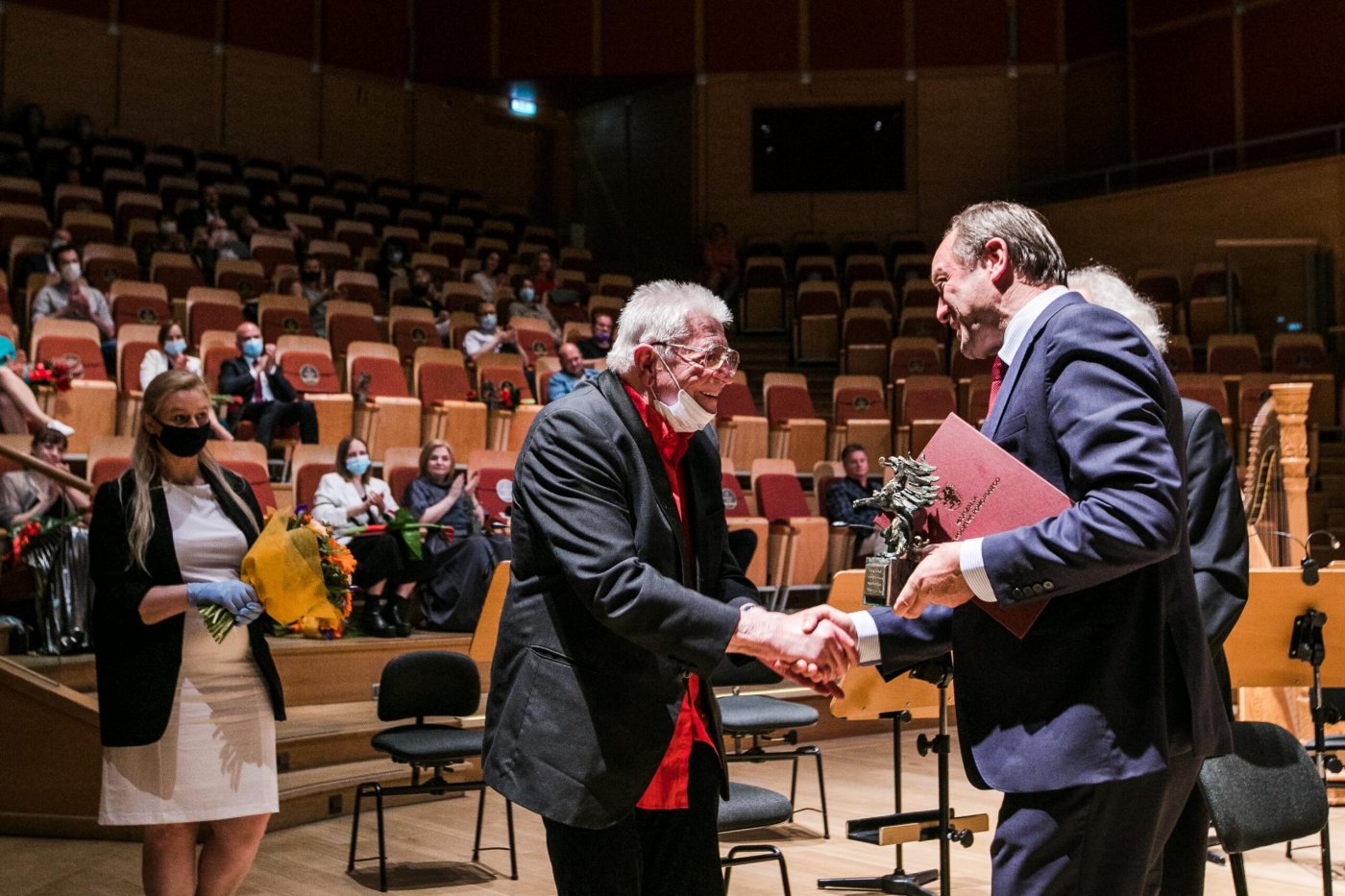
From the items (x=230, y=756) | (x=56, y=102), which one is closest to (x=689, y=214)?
(x=56, y=102)

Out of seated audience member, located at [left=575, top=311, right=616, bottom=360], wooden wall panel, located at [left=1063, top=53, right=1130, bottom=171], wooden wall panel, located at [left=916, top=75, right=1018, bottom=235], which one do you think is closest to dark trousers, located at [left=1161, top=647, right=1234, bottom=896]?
seated audience member, located at [left=575, top=311, right=616, bottom=360]

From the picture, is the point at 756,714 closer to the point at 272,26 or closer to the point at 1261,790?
the point at 1261,790

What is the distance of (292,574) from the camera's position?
2.40 meters

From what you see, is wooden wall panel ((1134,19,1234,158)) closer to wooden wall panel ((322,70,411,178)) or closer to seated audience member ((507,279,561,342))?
seated audience member ((507,279,561,342))

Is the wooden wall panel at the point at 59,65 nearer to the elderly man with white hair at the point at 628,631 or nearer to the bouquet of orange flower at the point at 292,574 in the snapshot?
the bouquet of orange flower at the point at 292,574

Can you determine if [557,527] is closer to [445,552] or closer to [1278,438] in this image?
[1278,438]

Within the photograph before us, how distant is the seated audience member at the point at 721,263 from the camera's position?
10484 millimetres

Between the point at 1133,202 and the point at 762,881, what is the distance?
8401mm

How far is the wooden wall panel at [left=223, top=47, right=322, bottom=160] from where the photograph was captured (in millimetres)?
11367

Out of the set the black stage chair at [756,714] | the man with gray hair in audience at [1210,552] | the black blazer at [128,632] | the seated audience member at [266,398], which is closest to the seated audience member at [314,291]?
the seated audience member at [266,398]

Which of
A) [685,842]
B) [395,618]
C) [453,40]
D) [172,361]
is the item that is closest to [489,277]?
[172,361]

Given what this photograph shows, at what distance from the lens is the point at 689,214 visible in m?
12.1

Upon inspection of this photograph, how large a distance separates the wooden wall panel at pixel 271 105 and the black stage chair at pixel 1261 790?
1053 cm

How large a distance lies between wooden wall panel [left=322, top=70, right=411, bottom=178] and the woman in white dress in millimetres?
9832
